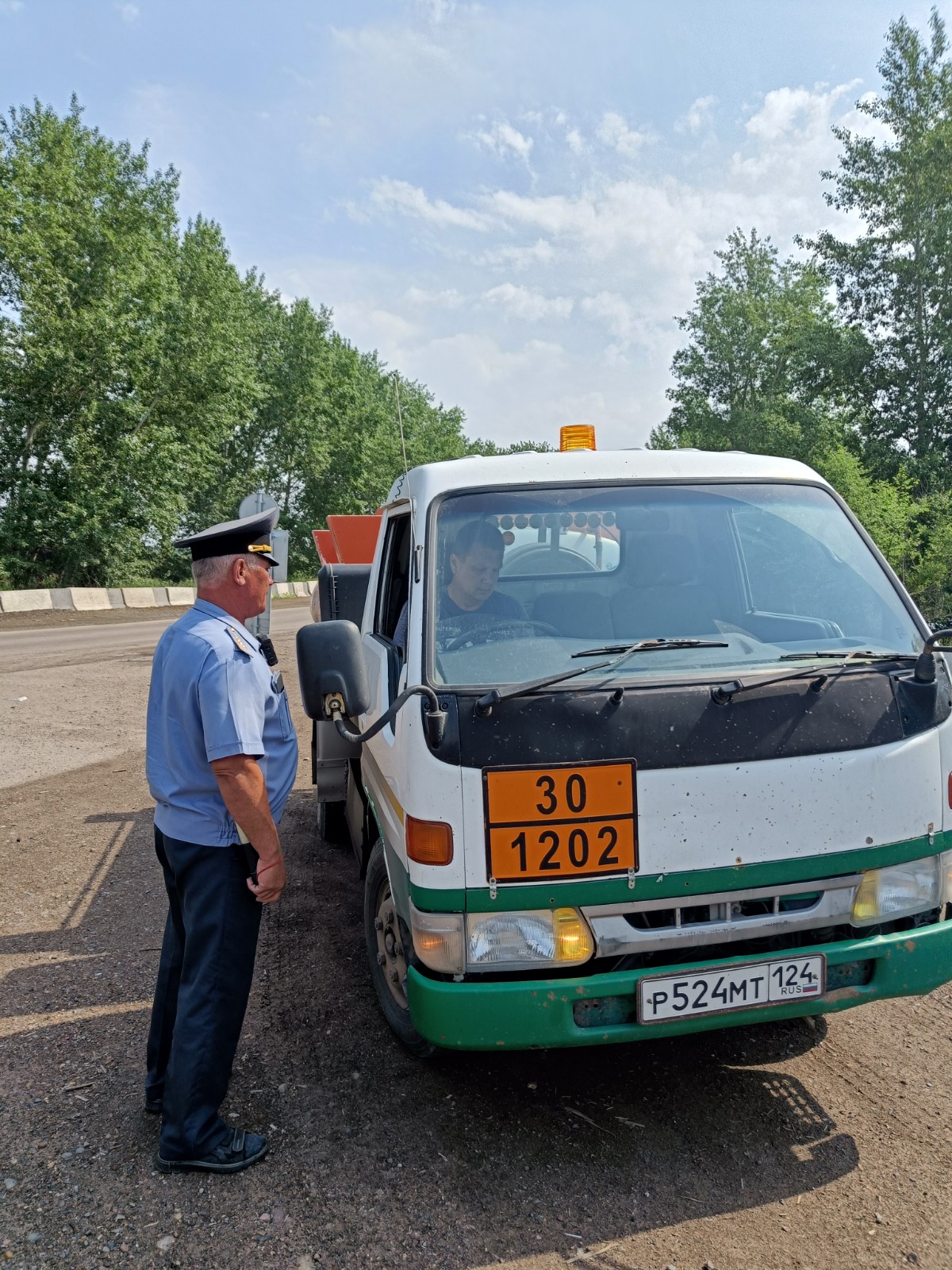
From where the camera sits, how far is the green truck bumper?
2.75m

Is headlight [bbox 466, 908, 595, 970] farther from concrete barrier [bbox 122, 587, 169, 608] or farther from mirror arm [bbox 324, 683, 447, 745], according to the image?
concrete barrier [bbox 122, 587, 169, 608]

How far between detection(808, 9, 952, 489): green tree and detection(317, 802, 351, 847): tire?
30.5 metres

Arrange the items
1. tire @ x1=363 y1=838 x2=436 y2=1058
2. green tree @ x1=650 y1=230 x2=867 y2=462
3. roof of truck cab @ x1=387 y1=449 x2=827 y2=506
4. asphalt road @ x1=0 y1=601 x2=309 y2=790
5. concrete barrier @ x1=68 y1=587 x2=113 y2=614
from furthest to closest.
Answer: green tree @ x1=650 y1=230 x2=867 y2=462 < concrete barrier @ x1=68 y1=587 x2=113 y2=614 < asphalt road @ x1=0 y1=601 x2=309 y2=790 < roof of truck cab @ x1=387 y1=449 x2=827 y2=506 < tire @ x1=363 y1=838 x2=436 y2=1058

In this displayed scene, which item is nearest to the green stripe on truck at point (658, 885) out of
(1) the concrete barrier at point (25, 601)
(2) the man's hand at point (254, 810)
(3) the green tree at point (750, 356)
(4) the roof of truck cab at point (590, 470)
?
(2) the man's hand at point (254, 810)

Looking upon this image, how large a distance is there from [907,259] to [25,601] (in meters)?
32.0

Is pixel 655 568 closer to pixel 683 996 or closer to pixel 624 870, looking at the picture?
pixel 624 870

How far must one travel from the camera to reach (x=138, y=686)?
14.1 m

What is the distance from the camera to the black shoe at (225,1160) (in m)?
2.95

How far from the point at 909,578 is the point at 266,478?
38631mm

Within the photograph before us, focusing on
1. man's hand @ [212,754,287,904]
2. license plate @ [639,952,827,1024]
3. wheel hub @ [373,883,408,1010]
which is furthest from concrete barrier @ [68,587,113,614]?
license plate @ [639,952,827,1024]

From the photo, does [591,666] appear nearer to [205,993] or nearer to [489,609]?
[489,609]

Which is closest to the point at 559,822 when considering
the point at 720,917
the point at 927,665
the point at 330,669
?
the point at 720,917

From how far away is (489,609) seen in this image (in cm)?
329

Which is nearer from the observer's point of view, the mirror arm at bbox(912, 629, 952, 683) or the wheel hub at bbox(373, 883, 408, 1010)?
the mirror arm at bbox(912, 629, 952, 683)
